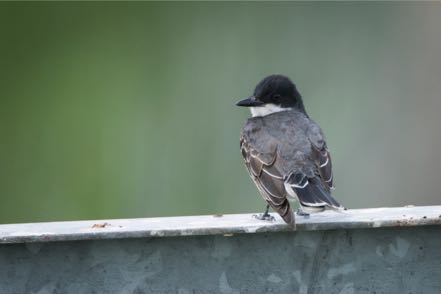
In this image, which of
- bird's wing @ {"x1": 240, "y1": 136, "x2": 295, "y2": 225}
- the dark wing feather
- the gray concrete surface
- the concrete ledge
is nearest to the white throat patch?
bird's wing @ {"x1": 240, "y1": 136, "x2": 295, "y2": 225}

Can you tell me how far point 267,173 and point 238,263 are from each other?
1257mm

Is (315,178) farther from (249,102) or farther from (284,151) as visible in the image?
(249,102)

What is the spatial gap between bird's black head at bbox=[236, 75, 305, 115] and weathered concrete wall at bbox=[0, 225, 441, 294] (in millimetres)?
1933

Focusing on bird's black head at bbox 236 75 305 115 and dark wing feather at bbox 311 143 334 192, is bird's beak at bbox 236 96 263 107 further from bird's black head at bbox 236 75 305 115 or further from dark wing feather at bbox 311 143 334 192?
dark wing feather at bbox 311 143 334 192

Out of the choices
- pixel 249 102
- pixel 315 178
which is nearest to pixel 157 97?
pixel 249 102

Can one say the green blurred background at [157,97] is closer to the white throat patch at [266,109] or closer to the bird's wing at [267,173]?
the white throat patch at [266,109]

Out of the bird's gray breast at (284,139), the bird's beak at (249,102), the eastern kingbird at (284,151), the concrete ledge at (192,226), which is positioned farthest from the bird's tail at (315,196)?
the bird's beak at (249,102)

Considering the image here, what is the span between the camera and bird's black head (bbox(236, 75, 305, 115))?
5.02 m

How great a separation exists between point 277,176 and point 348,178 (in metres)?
1.35

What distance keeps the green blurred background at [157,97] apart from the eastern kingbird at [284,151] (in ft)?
0.77

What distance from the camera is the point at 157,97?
493 centimetres

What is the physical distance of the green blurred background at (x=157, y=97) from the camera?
475 centimetres

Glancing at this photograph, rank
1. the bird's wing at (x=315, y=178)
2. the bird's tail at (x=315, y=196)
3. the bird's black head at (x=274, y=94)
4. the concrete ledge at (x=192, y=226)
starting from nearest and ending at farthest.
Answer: the concrete ledge at (x=192, y=226), the bird's tail at (x=315, y=196), the bird's wing at (x=315, y=178), the bird's black head at (x=274, y=94)

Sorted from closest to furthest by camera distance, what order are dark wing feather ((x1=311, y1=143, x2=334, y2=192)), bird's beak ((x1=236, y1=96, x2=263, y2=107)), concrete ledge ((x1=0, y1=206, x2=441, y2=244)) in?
concrete ledge ((x1=0, y1=206, x2=441, y2=244)) → dark wing feather ((x1=311, y1=143, x2=334, y2=192)) → bird's beak ((x1=236, y1=96, x2=263, y2=107))
